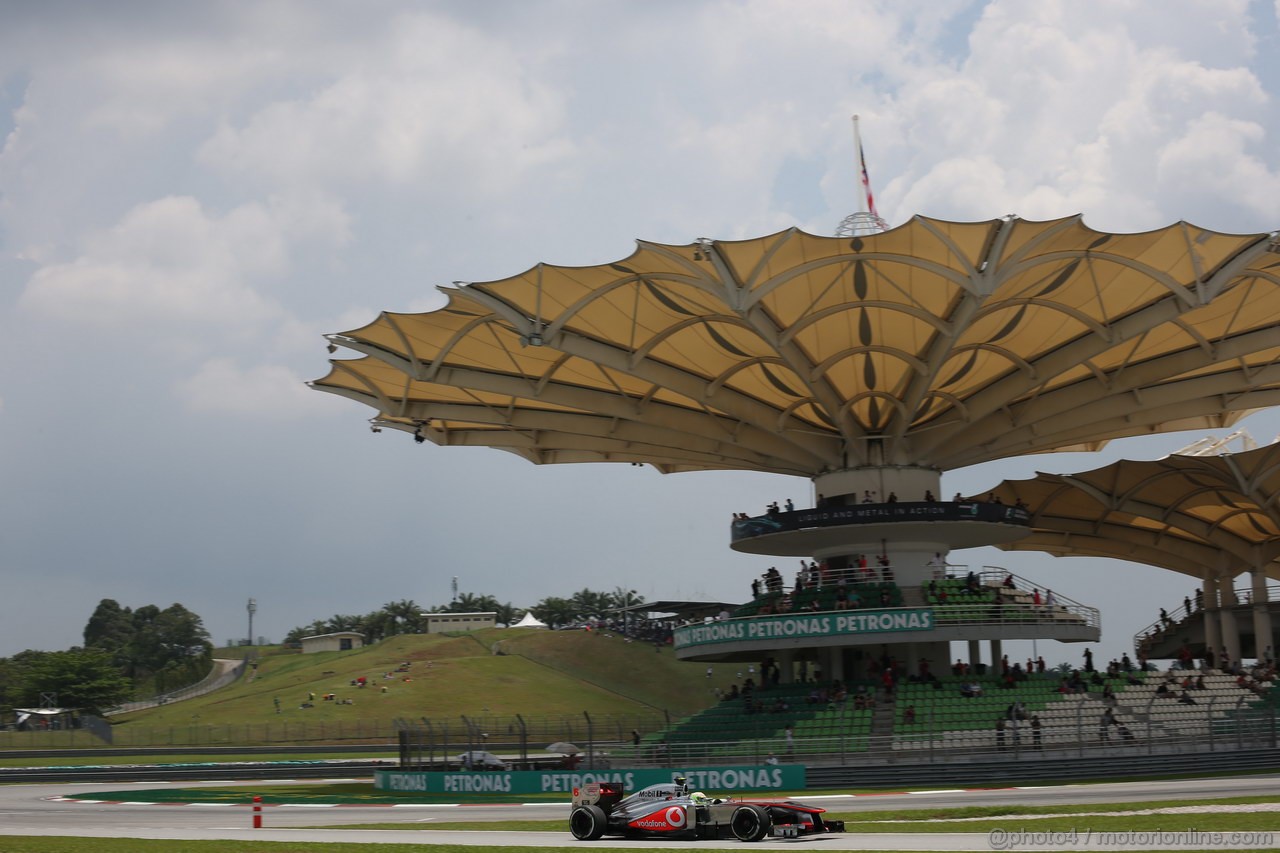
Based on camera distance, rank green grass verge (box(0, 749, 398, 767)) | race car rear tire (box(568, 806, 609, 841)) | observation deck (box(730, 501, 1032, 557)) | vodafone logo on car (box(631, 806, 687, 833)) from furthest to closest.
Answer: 1. green grass verge (box(0, 749, 398, 767))
2. observation deck (box(730, 501, 1032, 557))
3. race car rear tire (box(568, 806, 609, 841))
4. vodafone logo on car (box(631, 806, 687, 833))

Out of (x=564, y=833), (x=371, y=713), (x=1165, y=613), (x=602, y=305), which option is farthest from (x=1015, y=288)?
(x=371, y=713)

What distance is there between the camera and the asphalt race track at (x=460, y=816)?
71.8 feet

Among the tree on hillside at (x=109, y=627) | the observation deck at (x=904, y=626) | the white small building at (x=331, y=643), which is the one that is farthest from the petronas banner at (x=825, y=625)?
the tree on hillside at (x=109, y=627)

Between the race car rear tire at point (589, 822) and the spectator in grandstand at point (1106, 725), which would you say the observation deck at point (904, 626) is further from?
the race car rear tire at point (589, 822)

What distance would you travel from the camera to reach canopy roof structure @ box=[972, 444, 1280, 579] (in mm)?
61594

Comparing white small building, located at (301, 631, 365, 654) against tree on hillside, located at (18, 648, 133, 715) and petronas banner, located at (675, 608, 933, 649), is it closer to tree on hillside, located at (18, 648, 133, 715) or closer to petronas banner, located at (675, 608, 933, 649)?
tree on hillside, located at (18, 648, 133, 715)

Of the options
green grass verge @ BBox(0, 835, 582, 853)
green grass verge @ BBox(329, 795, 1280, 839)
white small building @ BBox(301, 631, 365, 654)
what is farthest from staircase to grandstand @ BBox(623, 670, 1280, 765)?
white small building @ BBox(301, 631, 365, 654)

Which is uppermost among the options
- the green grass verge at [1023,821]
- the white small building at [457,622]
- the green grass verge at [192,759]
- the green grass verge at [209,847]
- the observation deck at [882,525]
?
the observation deck at [882,525]

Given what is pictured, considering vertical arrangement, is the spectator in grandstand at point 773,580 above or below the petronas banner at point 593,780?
above

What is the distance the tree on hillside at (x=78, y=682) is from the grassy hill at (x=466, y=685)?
4.71 m

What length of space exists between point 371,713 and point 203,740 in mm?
17422

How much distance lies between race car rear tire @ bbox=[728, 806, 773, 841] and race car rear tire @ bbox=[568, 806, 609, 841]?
2.74 metres

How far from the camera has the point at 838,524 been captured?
51.0m

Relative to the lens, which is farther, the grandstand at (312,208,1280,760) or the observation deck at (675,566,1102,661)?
the observation deck at (675,566,1102,661)
